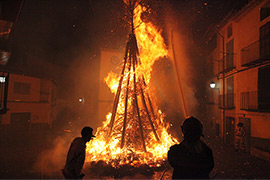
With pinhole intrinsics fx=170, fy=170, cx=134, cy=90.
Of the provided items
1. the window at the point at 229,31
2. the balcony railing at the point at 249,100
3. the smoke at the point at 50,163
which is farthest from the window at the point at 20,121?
the window at the point at 229,31

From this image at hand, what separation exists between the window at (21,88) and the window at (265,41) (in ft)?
73.6

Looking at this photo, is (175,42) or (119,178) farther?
(175,42)

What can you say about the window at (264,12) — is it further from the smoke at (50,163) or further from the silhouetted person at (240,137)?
the smoke at (50,163)

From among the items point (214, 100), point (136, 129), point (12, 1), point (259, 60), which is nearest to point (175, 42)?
point (214, 100)

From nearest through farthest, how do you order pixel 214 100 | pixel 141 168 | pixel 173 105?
pixel 141 168 → pixel 214 100 → pixel 173 105

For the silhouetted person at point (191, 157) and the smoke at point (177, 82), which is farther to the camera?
the smoke at point (177, 82)

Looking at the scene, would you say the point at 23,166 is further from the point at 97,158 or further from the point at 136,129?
the point at 136,129

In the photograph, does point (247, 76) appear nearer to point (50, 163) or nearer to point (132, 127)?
point (132, 127)

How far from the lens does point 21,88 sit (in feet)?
62.4

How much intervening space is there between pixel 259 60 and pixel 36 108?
2238 cm

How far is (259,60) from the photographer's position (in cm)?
1077

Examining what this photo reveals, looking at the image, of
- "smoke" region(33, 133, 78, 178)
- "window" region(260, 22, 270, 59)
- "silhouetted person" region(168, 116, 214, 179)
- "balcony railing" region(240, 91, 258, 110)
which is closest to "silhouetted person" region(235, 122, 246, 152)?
"balcony railing" region(240, 91, 258, 110)

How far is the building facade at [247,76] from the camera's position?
10859 mm

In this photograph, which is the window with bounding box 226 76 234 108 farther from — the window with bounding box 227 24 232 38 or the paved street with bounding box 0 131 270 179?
the paved street with bounding box 0 131 270 179
